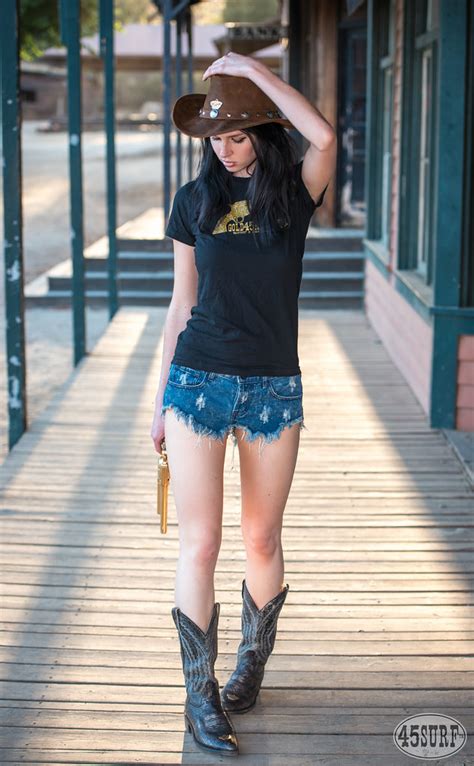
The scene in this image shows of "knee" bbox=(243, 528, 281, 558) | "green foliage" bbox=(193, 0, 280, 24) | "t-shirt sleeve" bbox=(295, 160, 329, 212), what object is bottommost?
"knee" bbox=(243, 528, 281, 558)

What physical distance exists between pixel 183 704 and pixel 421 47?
5.16 meters

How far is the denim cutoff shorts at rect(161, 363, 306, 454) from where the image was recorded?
2859 millimetres

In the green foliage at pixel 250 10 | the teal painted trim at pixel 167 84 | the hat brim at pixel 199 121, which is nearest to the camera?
the hat brim at pixel 199 121

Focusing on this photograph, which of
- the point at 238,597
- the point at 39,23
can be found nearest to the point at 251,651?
the point at 238,597

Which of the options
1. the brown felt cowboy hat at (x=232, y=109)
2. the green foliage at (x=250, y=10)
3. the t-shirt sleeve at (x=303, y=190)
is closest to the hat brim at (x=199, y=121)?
the brown felt cowboy hat at (x=232, y=109)

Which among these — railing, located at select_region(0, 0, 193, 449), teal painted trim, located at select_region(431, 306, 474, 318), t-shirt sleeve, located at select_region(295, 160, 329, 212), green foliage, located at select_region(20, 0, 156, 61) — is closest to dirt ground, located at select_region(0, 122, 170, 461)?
railing, located at select_region(0, 0, 193, 449)

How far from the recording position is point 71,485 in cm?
542

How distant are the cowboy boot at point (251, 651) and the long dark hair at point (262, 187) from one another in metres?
1.01

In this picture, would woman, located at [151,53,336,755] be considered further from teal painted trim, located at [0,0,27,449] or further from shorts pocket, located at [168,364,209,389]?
teal painted trim, located at [0,0,27,449]

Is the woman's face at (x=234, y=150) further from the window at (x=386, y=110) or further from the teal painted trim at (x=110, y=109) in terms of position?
the teal painted trim at (x=110, y=109)

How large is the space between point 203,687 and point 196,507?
1.55 feet

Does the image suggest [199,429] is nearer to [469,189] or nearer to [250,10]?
[469,189]

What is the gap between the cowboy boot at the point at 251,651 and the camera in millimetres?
A: 3164

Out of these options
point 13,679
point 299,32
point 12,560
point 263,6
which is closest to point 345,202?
point 299,32
